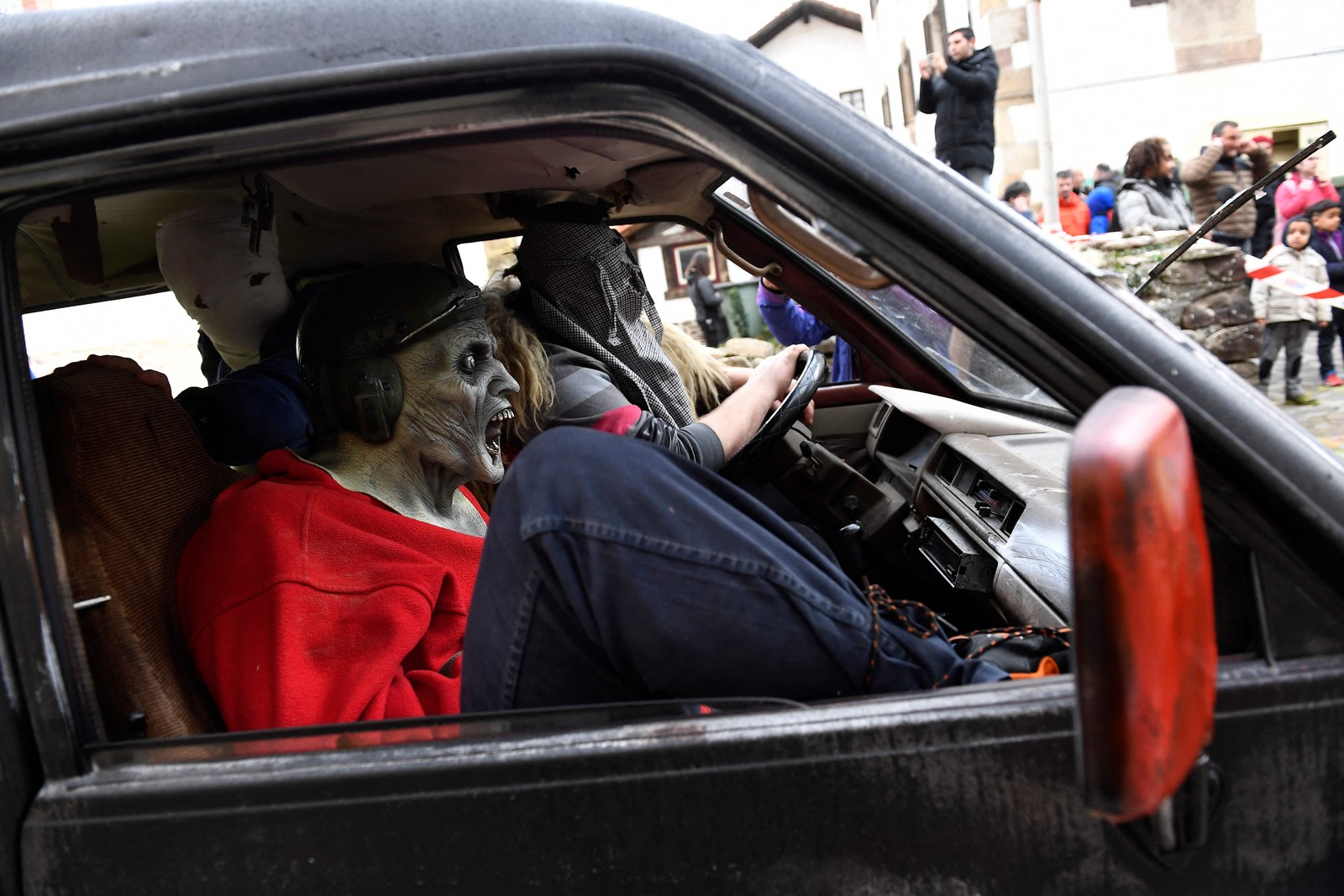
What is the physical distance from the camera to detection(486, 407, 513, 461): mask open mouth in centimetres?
231

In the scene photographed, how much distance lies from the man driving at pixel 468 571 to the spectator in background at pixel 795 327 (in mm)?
1774

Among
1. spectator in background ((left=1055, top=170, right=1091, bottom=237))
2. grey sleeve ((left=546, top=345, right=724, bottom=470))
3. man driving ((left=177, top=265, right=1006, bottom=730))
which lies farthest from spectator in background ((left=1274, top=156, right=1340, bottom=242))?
man driving ((left=177, top=265, right=1006, bottom=730))

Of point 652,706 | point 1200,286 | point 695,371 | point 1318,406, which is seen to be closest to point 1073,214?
point 1200,286

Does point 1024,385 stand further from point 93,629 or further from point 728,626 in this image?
point 93,629

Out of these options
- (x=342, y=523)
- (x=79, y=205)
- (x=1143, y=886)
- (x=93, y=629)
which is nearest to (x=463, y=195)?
(x=342, y=523)

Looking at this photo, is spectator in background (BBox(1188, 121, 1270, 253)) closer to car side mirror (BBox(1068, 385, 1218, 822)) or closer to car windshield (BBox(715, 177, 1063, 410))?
car windshield (BBox(715, 177, 1063, 410))

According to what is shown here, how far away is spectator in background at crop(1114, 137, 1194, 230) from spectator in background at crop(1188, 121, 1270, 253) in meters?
0.24

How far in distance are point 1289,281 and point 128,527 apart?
7.42m

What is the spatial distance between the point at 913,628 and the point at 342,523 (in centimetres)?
110

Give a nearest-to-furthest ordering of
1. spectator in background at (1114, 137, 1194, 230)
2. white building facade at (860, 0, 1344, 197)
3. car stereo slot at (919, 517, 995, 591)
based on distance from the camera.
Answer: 1. car stereo slot at (919, 517, 995, 591)
2. spectator in background at (1114, 137, 1194, 230)
3. white building facade at (860, 0, 1344, 197)

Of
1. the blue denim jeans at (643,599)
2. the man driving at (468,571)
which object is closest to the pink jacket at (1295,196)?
the man driving at (468,571)

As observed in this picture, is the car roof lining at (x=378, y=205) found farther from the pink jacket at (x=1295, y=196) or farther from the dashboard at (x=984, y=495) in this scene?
the pink jacket at (x=1295, y=196)

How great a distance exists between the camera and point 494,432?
234 cm

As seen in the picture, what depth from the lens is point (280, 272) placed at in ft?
8.91
